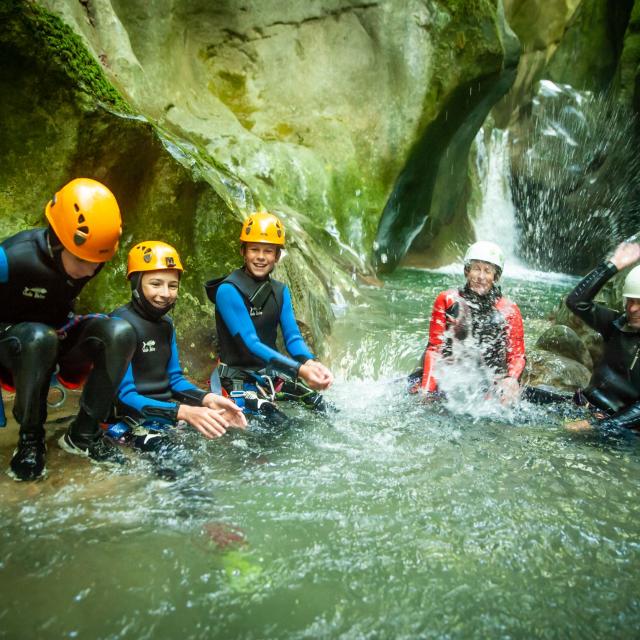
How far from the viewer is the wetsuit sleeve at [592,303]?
14.1ft

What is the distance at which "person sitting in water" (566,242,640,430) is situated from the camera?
405 centimetres

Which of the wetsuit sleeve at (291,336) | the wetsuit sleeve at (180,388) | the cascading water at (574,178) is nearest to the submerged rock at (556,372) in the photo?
the wetsuit sleeve at (291,336)

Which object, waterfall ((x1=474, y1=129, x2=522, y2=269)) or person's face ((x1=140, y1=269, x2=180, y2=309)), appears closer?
person's face ((x1=140, y1=269, x2=180, y2=309))

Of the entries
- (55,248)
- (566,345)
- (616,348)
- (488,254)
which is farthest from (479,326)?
(55,248)

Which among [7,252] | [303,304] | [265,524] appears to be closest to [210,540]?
[265,524]

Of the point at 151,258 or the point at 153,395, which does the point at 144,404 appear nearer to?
the point at 153,395

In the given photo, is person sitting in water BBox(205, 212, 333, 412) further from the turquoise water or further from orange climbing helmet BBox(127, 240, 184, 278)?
orange climbing helmet BBox(127, 240, 184, 278)

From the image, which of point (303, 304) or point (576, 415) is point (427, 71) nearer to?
point (303, 304)

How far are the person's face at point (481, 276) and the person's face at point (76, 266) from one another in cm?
293

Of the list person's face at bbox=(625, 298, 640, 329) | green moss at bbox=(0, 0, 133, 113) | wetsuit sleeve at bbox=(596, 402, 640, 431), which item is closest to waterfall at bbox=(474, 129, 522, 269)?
person's face at bbox=(625, 298, 640, 329)

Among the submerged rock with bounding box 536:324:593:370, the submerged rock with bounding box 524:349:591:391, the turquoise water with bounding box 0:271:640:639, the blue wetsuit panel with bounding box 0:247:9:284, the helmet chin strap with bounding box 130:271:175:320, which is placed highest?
the blue wetsuit panel with bounding box 0:247:9:284

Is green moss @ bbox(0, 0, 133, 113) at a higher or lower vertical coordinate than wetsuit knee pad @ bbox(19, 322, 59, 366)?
higher

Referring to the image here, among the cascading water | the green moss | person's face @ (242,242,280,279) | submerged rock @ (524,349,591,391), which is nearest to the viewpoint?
the green moss

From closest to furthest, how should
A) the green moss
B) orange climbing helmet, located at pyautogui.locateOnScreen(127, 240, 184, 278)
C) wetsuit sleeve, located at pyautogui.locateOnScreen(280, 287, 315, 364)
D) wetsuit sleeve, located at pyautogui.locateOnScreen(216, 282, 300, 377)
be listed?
orange climbing helmet, located at pyautogui.locateOnScreen(127, 240, 184, 278)
the green moss
wetsuit sleeve, located at pyautogui.locateOnScreen(216, 282, 300, 377)
wetsuit sleeve, located at pyautogui.locateOnScreen(280, 287, 315, 364)
